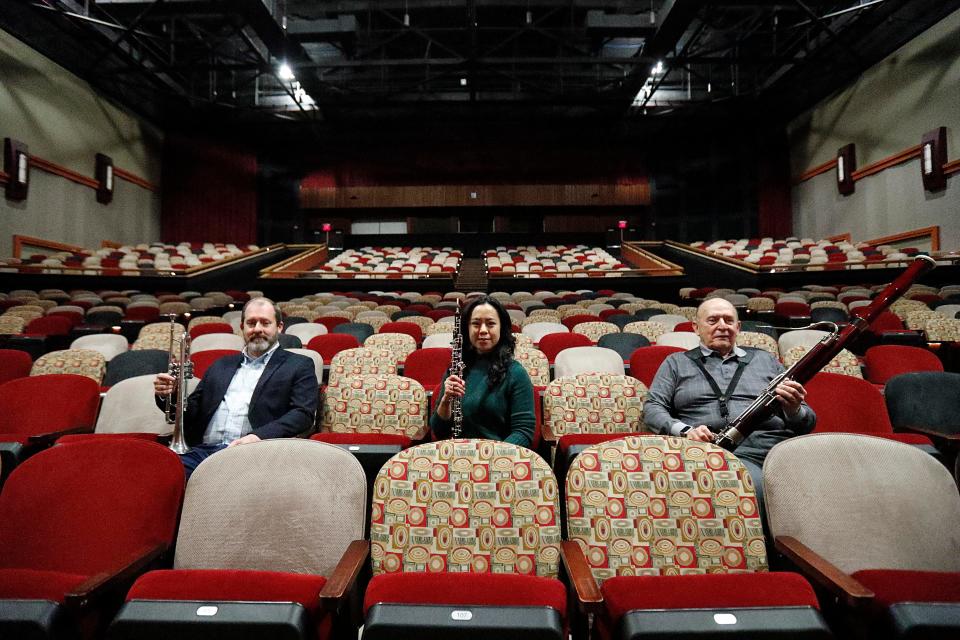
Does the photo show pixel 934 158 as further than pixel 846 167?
No

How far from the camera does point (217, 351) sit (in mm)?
3225

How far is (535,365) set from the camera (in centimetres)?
300

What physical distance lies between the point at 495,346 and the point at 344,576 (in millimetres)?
1033

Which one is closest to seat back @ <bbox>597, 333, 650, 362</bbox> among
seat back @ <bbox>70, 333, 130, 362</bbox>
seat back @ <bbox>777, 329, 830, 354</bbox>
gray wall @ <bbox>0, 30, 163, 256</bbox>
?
seat back @ <bbox>777, 329, 830, 354</bbox>

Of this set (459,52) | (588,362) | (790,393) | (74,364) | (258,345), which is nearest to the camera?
(790,393)

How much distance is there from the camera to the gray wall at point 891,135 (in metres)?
8.31

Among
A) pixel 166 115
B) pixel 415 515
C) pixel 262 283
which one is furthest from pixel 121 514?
pixel 166 115

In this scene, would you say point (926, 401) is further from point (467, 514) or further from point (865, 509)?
point (467, 514)

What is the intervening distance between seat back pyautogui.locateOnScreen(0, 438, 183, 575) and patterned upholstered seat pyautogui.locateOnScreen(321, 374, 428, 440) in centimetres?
92

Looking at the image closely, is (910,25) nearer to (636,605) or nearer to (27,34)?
(636,605)

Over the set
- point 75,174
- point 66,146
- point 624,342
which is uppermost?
point 66,146

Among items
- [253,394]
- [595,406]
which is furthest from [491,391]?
[253,394]

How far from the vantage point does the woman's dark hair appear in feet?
6.14

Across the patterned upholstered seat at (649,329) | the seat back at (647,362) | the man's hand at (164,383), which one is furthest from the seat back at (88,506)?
the patterned upholstered seat at (649,329)
